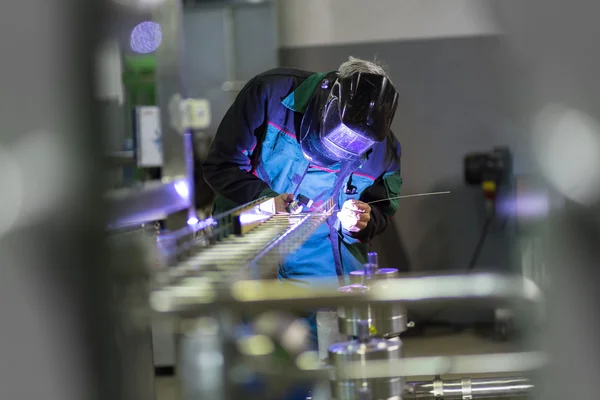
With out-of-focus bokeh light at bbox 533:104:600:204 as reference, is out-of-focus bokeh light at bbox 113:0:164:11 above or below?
above

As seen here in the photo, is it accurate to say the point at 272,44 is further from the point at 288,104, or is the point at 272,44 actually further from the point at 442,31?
the point at 442,31

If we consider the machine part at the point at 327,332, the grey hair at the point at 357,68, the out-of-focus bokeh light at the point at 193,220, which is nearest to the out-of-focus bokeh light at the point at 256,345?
the machine part at the point at 327,332

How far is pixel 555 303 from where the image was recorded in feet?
0.83

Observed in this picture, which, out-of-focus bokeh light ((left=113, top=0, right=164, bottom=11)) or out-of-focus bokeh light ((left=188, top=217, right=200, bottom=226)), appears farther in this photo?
out-of-focus bokeh light ((left=188, top=217, right=200, bottom=226))

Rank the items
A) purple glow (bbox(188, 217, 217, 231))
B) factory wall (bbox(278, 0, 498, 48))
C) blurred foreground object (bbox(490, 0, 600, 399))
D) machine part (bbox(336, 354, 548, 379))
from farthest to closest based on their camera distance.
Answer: factory wall (bbox(278, 0, 498, 48)) → purple glow (bbox(188, 217, 217, 231)) → machine part (bbox(336, 354, 548, 379)) → blurred foreground object (bbox(490, 0, 600, 399))

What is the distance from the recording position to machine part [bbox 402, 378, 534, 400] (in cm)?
49

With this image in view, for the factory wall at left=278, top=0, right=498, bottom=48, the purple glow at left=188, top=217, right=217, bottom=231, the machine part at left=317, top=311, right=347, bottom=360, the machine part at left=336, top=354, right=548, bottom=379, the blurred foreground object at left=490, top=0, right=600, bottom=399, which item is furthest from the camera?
the factory wall at left=278, top=0, right=498, bottom=48

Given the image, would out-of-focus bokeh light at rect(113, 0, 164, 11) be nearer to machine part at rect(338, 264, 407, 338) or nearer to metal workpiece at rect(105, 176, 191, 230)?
metal workpiece at rect(105, 176, 191, 230)

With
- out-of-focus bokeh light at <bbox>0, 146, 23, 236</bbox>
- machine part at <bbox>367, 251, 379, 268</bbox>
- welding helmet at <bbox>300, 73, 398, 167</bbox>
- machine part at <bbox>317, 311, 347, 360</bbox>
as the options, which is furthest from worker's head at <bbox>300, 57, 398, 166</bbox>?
out-of-focus bokeh light at <bbox>0, 146, 23, 236</bbox>

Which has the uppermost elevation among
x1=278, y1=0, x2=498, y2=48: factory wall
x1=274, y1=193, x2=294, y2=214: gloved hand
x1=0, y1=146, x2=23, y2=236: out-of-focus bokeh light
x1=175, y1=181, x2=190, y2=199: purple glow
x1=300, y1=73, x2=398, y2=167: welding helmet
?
x1=278, y1=0, x2=498, y2=48: factory wall

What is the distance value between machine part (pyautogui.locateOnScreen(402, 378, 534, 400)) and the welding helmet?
0.25m

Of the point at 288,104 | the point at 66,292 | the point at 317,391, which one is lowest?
the point at 317,391

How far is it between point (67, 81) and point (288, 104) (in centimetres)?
44

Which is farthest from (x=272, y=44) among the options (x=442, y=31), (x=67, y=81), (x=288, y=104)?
(x=67, y=81)
